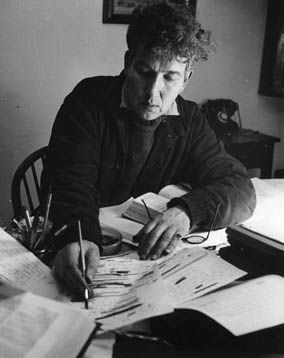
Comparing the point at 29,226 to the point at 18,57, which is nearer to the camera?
the point at 29,226

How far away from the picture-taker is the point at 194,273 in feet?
3.56

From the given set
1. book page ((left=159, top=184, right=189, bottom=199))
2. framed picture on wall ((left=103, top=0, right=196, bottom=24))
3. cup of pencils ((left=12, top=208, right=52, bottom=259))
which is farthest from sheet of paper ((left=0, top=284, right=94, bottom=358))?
framed picture on wall ((left=103, top=0, right=196, bottom=24))

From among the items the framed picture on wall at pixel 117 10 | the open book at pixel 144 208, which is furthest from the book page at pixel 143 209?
the framed picture on wall at pixel 117 10

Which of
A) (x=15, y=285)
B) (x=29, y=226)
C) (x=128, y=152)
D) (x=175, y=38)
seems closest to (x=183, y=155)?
(x=128, y=152)

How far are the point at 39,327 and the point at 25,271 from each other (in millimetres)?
276

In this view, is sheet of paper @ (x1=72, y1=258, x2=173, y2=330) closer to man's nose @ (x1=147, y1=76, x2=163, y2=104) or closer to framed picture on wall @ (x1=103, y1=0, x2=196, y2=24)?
man's nose @ (x1=147, y1=76, x2=163, y2=104)

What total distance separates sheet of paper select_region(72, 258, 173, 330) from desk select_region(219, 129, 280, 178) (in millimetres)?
2129

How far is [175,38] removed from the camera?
1633 mm

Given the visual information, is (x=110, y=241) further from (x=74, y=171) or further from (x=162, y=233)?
(x=74, y=171)

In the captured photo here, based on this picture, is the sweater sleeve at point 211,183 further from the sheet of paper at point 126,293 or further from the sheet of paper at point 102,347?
the sheet of paper at point 102,347

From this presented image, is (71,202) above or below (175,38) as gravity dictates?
below

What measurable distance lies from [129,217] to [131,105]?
1.45 ft

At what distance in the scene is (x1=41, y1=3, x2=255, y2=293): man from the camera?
4.69 ft

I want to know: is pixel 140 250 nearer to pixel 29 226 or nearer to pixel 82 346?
pixel 29 226
